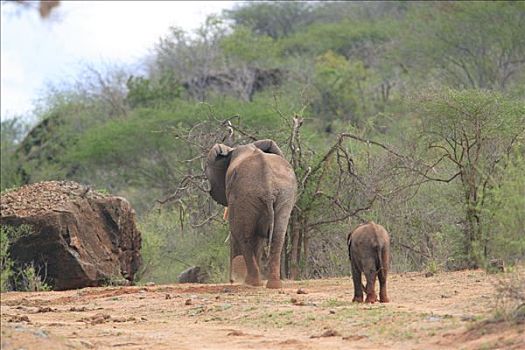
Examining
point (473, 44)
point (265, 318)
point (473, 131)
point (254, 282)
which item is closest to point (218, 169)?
point (254, 282)

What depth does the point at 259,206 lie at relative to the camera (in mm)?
15312

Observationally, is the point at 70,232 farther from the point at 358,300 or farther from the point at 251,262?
the point at 358,300

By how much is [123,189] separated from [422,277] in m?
21.6

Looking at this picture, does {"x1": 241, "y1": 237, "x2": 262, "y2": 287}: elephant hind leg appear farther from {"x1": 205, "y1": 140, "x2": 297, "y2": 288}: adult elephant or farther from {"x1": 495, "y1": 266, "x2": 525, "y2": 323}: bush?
{"x1": 495, "y1": 266, "x2": 525, "y2": 323}: bush

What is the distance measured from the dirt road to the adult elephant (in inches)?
16.9

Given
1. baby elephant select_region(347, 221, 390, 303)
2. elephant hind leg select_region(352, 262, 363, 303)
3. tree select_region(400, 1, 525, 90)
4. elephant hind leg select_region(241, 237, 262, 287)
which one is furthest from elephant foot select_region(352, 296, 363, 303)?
tree select_region(400, 1, 525, 90)

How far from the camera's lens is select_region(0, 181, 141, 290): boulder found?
690 inches

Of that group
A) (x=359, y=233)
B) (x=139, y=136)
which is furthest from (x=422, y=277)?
(x=139, y=136)

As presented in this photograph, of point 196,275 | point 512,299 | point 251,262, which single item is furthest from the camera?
point 196,275

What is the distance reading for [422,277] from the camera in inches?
617

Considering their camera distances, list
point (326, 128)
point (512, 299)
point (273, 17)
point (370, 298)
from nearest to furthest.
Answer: point (512, 299) → point (370, 298) → point (326, 128) → point (273, 17)

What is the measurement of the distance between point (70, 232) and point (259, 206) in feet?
12.0

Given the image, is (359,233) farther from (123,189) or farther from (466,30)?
(466,30)

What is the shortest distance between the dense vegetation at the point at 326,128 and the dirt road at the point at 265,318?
0.72 metres
